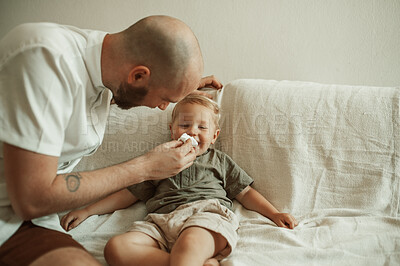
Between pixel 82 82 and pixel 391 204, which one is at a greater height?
pixel 82 82

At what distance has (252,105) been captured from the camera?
57.1 inches

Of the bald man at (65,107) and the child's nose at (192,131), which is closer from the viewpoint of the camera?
the bald man at (65,107)

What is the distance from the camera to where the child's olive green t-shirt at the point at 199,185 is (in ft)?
4.22

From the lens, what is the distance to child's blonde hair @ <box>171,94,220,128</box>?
4.66 ft

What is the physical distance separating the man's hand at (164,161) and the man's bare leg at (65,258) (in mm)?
309

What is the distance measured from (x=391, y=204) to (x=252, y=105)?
70cm

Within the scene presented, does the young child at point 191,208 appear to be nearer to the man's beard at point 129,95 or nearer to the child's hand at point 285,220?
the child's hand at point 285,220

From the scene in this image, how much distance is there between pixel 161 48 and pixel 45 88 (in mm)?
345

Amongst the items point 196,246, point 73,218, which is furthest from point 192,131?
point 73,218

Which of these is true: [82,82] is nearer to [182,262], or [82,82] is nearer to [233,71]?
[182,262]

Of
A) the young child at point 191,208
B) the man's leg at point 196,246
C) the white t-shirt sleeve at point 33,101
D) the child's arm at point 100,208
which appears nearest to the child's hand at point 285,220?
the young child at point 191,208

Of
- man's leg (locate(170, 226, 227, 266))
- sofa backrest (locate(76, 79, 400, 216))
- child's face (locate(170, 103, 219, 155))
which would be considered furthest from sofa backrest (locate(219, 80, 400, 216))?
man's leg (locate(170, 226, 227, 266))

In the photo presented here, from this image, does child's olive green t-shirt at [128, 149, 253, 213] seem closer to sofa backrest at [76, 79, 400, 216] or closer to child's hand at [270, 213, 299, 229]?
sofa backrest at [76, 79, 400, 216]

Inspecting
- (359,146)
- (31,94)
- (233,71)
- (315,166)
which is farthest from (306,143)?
(31,94)
